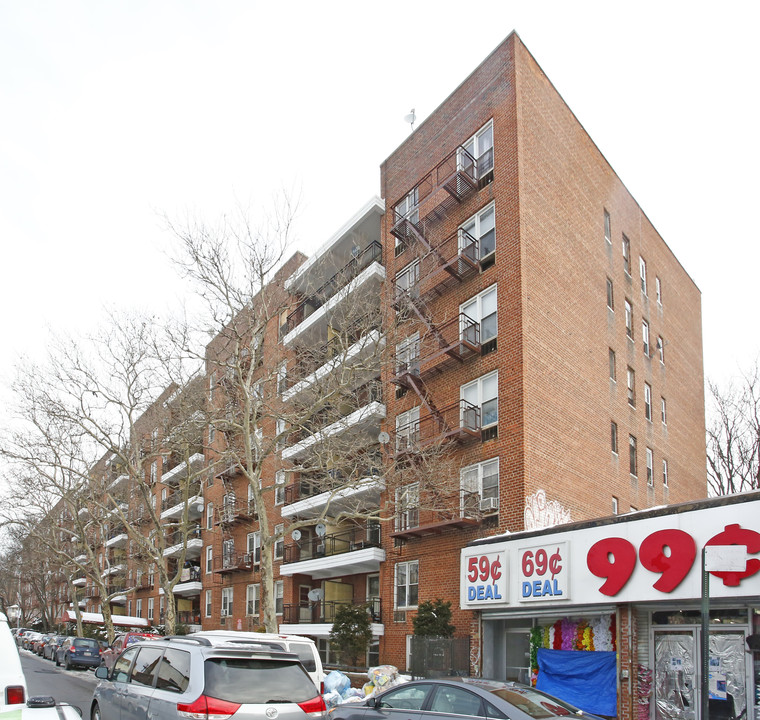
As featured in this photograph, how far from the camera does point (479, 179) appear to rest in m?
27.1

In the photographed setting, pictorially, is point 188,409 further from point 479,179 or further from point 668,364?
point 668,364

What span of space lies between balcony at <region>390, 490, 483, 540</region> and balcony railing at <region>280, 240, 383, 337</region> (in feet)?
26.8

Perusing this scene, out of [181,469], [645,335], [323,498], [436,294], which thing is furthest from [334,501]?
[181,469]

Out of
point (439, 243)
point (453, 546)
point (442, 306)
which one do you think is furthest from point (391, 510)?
point (439, 243)

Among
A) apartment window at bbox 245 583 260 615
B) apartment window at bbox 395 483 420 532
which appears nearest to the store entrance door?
apartment window at bbox 395 483 420 532

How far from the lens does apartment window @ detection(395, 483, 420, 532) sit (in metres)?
22.8

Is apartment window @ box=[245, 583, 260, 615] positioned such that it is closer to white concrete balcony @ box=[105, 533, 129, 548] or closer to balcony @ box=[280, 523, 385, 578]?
balcony @ box=[280, 523, 385, 578]

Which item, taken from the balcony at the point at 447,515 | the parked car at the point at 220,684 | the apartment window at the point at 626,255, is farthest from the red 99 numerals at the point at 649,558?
the apartment window at the point at 626,255

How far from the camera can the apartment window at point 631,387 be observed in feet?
98.7

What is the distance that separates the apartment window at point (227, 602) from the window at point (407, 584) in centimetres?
1639

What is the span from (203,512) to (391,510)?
24.2m

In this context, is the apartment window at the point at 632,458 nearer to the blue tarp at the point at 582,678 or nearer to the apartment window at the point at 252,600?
the blue tarp at the point at 582,678

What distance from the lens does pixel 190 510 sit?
48.4 m

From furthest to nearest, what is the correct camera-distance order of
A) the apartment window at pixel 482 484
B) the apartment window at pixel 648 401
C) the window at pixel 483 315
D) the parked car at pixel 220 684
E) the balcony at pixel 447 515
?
the apartment window at pixel 648 401, the window at pixel 483 315, the apartment window at pixel 482 484, the balcony at pixel 447 515, the parked car at pixel 220 684
